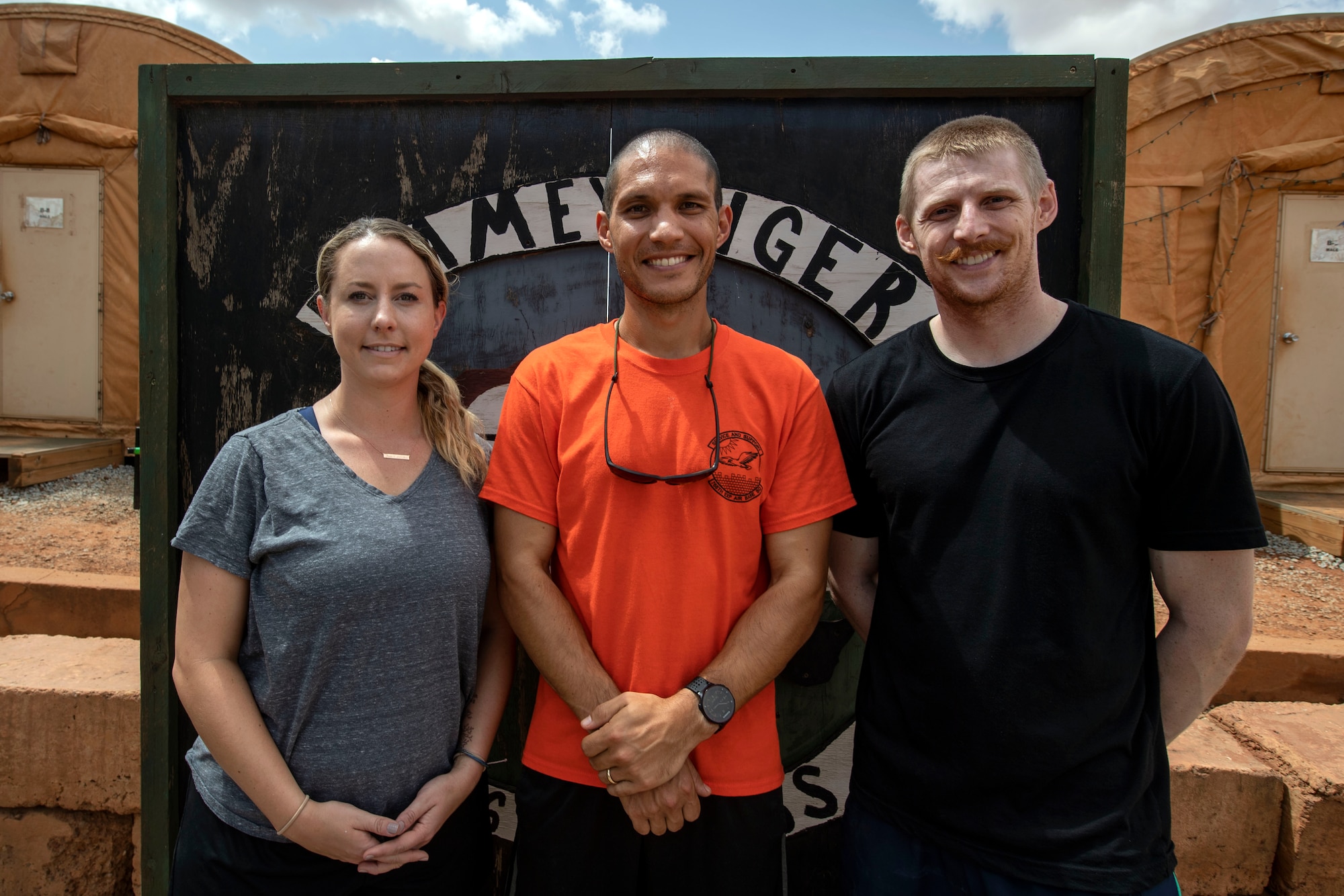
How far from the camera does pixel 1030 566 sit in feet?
5.01

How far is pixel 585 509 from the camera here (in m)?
1.68

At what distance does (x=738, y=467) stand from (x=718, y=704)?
0.46 meters

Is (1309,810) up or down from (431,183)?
down

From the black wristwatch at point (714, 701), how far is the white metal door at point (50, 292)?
8977mm

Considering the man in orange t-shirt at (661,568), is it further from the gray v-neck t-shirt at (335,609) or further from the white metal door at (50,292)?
the white metal door at (50,292)

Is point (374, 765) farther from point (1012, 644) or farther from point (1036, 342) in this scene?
point (1036, 342)

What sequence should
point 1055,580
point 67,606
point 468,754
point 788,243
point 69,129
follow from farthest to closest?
point 69,129
point 67,606
point 788,243
point 468,754
point 1055,580

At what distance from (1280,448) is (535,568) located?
7.94m

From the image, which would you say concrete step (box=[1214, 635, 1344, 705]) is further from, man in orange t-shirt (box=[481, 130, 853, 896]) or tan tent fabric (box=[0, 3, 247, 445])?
tan tent fabric (box=[0, 3, 247, 445])

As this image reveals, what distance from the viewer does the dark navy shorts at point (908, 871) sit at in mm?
1543

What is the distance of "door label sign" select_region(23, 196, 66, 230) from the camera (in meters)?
8.25

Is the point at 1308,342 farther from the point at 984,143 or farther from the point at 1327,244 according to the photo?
the point at 984,143

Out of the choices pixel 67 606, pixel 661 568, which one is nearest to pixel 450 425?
pixel 661 568

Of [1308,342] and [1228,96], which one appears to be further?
[1308,342]
